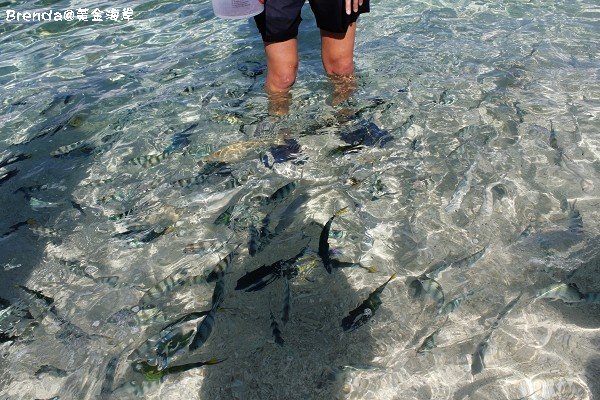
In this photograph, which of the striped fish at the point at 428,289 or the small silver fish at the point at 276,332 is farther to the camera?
the striped fish at the point at 428,289

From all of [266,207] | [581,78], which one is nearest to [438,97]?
[581,78]

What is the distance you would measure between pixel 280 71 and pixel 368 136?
1.05 metres

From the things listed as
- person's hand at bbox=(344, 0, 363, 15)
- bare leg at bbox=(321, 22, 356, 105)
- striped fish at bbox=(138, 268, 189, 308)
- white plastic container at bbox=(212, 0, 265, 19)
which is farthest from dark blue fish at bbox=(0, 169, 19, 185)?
person's hand at bbox=(344, 0, 363, 15)

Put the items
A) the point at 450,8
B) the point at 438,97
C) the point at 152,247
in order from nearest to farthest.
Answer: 1. the point at 152,247
2. the point at 438,97
3. the point at 450,8

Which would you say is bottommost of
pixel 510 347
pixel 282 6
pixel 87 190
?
pixel 510 347

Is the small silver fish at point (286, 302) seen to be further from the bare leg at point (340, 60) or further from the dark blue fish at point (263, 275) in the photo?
the bare leg at point (340, 60)

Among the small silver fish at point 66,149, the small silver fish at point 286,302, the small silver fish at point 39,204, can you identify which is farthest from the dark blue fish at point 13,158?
the small silver fish at point 286,302

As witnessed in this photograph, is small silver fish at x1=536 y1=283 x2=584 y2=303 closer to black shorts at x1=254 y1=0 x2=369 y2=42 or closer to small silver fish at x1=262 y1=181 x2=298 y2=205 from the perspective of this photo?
small silver fish at x1=262 y1=181 x2=298 y2=205

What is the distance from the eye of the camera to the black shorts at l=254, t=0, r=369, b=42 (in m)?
4.14

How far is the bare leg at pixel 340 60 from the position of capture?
15.3 feet

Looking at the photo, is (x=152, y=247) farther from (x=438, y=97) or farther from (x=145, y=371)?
(x=438, y=97)

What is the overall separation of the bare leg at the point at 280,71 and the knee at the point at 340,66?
46 centimetres

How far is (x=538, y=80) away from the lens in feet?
18.2

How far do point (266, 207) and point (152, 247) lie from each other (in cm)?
94
